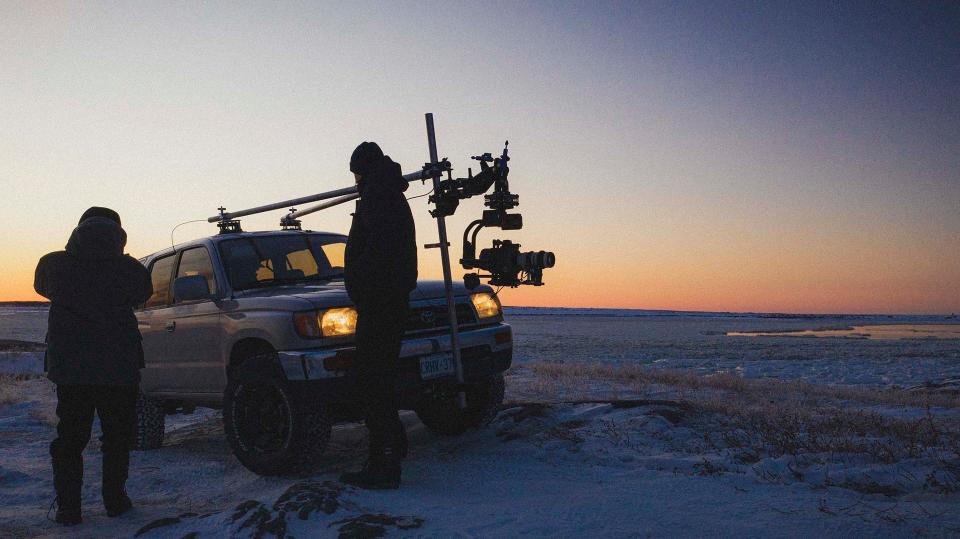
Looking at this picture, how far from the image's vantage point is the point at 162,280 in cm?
673

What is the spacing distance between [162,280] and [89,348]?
2.63m

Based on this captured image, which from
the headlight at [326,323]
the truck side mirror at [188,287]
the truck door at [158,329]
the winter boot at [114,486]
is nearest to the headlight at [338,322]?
the headlight at [326,323]

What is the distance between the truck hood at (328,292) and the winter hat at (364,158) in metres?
1.03

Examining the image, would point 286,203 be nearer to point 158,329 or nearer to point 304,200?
point 304,200

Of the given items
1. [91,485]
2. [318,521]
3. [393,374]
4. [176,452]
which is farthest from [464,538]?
[176,452]

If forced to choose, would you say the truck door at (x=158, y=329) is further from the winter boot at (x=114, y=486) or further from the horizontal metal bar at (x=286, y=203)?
the winter boot at (x=114, y=486)

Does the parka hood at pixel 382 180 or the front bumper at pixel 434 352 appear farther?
the front bumper at pixel 434 352

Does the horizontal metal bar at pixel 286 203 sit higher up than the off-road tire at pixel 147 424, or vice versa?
the horizontal metal bar at pixel 286 203

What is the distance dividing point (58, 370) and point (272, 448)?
156cm

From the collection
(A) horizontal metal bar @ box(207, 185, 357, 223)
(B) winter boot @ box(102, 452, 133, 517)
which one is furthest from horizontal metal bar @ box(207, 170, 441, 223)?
(B) winter boot @ box(102, 452, 133, 517)

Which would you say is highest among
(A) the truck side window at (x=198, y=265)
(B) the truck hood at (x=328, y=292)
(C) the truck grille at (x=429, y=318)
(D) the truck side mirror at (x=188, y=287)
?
(A) the truck side window at (x=198, y=265)

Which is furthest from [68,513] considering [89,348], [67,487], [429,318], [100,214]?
[429,318]

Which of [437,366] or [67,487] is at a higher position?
[437,366]

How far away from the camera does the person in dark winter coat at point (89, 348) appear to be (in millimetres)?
4238
